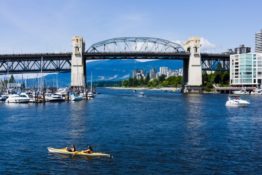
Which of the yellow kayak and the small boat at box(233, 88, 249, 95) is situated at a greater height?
the yellow kayak

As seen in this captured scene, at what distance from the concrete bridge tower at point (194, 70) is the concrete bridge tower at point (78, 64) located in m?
39.9

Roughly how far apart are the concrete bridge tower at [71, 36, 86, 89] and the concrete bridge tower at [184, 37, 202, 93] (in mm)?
39920

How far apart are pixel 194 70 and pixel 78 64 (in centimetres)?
4307

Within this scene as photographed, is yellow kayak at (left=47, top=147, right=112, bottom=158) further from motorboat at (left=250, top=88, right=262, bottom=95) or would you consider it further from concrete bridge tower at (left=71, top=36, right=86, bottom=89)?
motorboat at (left=250, top=88, right=262, bottom=95)

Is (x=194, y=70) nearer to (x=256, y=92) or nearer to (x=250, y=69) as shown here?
(x=256, y=92)

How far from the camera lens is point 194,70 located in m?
183

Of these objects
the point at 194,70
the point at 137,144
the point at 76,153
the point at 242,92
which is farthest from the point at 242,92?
the point at 76,153

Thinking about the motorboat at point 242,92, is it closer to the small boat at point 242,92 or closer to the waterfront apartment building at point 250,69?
A: the small boat at point 242,92

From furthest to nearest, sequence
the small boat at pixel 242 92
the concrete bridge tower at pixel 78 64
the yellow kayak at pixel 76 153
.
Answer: the small boat at pixel 242 92
the concrete bridge tower at pixel 78 64
the yellow kayak at pixel 76 153

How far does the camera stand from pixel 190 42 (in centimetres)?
19325

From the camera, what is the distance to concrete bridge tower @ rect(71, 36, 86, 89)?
176 metres

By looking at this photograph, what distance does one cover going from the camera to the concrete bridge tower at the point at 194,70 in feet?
602

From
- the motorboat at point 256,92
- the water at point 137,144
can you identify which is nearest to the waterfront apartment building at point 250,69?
the motorboat at point 256,92

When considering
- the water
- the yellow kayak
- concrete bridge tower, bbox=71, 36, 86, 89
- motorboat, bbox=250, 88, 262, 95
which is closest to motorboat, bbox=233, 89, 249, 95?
motorboat, bbox=250, 88, 262, 95
